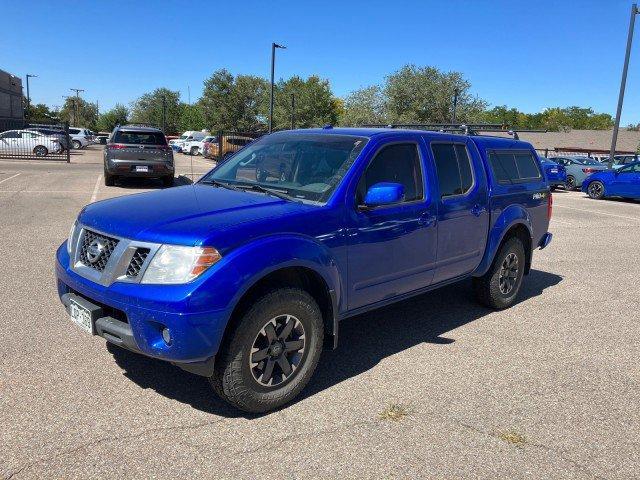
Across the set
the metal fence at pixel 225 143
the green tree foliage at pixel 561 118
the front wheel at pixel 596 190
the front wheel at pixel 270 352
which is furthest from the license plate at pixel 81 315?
the green tree foliage at pixel 561 118

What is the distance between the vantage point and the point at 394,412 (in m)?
3.48

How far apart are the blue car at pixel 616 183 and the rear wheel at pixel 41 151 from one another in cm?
2545

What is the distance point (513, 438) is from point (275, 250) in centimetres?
184

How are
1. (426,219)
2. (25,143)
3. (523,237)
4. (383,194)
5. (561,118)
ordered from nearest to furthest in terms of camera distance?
(383,194)
(426,219)
(523,237)
(25,143)
(561,118)

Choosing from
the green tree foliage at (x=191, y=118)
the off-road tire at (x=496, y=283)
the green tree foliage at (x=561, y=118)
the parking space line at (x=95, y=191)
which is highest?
the green tree foliage at (x=561, y=118)

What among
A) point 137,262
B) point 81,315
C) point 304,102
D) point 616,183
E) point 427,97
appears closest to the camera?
point 137,262

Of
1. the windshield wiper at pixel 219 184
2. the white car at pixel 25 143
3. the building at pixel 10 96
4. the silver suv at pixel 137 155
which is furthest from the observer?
the building at pixel 10 96

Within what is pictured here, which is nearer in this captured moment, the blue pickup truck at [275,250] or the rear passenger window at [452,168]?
the blue pickup truck at [275,250]

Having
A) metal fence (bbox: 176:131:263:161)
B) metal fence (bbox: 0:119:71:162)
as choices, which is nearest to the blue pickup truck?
metal fence (bbox: 176:131:263:161)

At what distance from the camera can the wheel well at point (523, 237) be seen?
5747 millimetres

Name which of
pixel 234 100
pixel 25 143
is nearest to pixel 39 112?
pixel 234 100

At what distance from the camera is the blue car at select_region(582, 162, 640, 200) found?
18.5 m

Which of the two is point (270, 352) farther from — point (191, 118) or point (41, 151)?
point (191, 118)

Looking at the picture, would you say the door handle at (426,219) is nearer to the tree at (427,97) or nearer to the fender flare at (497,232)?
the fender flare at (497,232)
